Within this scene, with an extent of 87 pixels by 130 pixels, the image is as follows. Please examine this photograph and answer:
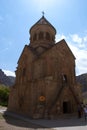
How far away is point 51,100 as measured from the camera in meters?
21.9

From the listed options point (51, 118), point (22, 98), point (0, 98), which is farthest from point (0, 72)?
point (51, 118)

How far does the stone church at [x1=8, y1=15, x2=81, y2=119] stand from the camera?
854 inches

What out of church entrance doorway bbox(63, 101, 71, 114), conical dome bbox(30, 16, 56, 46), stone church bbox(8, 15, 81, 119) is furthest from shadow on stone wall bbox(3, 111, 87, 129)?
conical dome bbox(30, 16, 56, 46)

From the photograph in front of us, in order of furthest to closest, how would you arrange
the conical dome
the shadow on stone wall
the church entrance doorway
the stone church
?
the conical dome
the church entrance doorway
the stone church
the shadow on stone wall

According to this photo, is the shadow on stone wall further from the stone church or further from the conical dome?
the conical dome

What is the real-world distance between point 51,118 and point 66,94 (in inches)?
164

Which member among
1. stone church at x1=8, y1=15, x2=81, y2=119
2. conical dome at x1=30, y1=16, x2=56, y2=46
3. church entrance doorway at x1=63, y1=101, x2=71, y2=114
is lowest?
church entrance doorway at x1=63, y1=101, x2=71, y2=114

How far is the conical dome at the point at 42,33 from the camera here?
28095mm

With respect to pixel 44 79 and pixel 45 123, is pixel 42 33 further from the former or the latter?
pixel 45 123

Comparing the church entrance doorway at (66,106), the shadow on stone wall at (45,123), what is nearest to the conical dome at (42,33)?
the church entrance doorway at (66,106)

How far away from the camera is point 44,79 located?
72.6ft

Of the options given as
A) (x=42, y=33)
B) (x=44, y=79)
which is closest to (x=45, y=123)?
(x=44, y=79)

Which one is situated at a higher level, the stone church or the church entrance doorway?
the stone church

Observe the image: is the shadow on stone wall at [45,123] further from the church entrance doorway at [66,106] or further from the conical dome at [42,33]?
the conical dome at [42,33]
